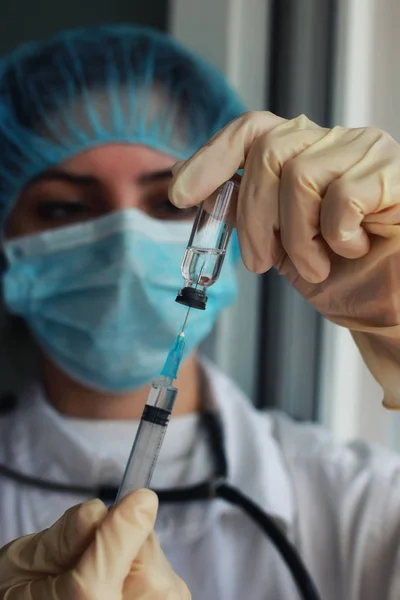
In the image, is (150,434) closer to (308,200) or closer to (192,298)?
(192,298)

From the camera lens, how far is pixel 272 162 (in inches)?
19.6

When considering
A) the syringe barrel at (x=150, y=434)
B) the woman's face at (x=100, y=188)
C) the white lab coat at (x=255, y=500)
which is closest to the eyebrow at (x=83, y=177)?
the woman's face at (x=100, y=188)

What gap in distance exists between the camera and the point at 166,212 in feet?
3.06

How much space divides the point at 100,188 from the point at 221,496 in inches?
19.2

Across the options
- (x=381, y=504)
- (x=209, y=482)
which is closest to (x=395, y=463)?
(x=381, y=504)

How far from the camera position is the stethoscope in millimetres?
716

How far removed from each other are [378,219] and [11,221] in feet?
2.23

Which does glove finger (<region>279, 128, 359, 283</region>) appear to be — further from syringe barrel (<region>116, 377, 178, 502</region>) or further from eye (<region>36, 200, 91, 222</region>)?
eye (<region>36, 200, 91, 222</region>)

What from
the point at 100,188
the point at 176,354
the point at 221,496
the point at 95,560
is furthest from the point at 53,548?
the point at 100,188

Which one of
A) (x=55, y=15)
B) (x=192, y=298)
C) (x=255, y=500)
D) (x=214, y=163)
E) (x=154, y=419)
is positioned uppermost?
(x=55, y=15)

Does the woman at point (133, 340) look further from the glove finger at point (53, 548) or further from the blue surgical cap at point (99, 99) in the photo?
the glove finger at point (53, 548)

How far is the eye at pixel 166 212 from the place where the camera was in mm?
923

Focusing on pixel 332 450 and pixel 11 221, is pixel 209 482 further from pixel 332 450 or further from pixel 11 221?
pixel 11 221

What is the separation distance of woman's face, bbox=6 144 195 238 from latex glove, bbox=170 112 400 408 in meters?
0.40
